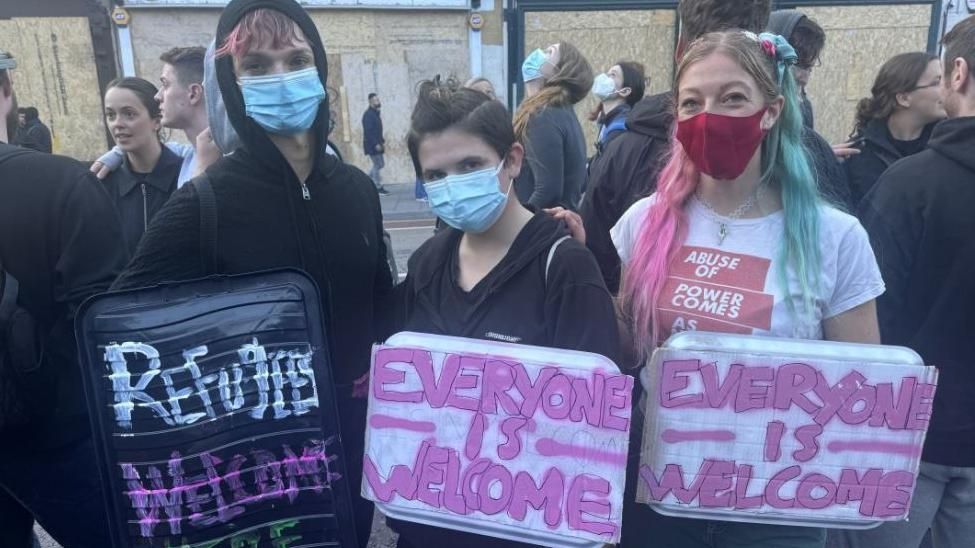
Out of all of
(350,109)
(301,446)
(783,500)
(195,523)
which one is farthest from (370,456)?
(350,109)

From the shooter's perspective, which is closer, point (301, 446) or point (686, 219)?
point (301, 446)

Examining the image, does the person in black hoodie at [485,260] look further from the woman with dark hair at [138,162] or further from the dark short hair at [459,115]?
the woman with dark hair at [138,162]

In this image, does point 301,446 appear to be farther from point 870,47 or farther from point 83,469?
point 870,47

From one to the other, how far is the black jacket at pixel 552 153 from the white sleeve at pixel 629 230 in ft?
5.99

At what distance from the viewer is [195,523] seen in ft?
5.29

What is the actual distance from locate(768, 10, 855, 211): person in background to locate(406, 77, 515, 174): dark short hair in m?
0.89

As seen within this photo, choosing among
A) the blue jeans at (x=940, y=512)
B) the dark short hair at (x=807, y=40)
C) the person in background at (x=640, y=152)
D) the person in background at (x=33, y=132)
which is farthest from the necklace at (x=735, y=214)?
the person in background at (x=33, y=132)

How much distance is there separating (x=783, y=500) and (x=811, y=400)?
25 cm

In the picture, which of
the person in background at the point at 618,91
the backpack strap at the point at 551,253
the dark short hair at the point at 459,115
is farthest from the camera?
the person in background at the point at 618,91

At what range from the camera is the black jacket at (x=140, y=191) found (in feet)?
10.3

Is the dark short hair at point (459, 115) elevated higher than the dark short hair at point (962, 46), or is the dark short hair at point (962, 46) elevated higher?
the dark short hair at point (962, 46)

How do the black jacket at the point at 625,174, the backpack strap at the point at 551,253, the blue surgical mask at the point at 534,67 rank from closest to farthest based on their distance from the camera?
the backpack strap at the point at 551,253
the black jacket at the point at 625,174
the blue surgical mask at the point at 534,67

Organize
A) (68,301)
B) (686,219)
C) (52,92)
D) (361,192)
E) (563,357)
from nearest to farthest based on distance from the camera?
1. (563,357)
2. (686,219)
3. (68,301)
4. (361,192)
5. (52,92)

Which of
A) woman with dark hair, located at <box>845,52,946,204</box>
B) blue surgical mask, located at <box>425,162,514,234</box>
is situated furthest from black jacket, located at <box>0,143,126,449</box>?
woman with dark hair, located at <box>845,52,946,204</box>
